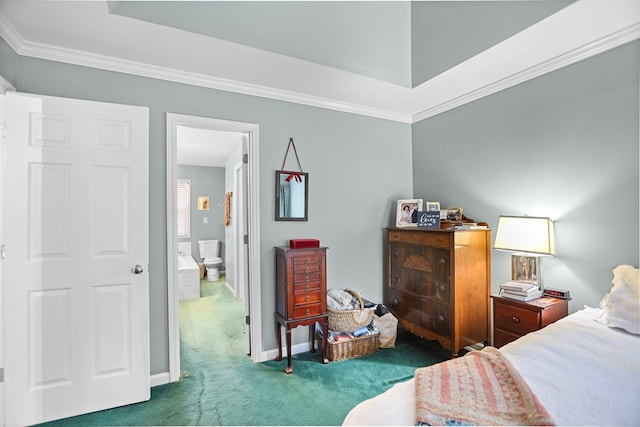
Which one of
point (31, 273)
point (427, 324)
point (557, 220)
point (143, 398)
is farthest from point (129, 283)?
point (557, 220)

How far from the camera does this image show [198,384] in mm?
2506

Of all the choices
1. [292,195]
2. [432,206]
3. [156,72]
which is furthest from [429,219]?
[156,72]

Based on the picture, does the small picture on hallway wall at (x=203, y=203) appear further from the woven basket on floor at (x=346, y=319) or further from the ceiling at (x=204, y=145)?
the woven basket on floor at (x=346, y=319)

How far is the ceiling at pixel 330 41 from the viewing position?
1.97m

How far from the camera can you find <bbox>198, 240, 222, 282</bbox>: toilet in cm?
655

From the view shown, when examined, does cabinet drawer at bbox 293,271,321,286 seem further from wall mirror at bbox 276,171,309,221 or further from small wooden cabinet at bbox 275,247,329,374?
wall mirror at bbox 276,171,309,221

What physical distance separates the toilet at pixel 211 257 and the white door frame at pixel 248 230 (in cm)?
391

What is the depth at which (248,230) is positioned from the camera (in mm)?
2965

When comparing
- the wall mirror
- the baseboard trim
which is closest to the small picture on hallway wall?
the wall mirror

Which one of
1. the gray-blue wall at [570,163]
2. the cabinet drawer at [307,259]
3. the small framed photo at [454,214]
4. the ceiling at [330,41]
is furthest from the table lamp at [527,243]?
the cabinet drawer at [307,259]

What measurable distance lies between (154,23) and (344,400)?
279cm

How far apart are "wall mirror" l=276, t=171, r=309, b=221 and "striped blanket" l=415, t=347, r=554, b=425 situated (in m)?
2.02

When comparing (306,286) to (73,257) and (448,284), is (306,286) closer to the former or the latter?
(448,284)

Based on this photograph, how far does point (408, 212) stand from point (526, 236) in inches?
48.2
